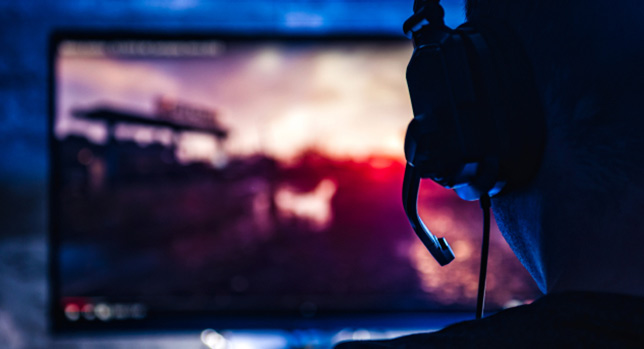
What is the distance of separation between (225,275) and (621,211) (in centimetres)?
127

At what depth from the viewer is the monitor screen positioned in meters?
1.35

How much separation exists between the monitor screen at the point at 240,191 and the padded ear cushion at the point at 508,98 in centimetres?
99

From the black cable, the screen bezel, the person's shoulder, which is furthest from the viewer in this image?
the screen bezel

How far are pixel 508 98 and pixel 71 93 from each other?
1.49 m

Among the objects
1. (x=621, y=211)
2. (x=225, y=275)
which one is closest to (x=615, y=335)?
(x=621, y=211)

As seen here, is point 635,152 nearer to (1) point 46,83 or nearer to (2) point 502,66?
(2) point 502,66

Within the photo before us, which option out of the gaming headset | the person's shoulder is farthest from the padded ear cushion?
the person's shoulder

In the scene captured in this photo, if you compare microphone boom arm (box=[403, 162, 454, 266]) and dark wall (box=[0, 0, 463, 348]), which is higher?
dark wall (box=[0, 0, 463, 348])

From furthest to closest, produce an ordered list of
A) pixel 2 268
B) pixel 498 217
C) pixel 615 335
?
1. pixel 2 268
2. pixel 498 217
3. pixel 615 335

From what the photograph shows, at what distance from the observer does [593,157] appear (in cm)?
29

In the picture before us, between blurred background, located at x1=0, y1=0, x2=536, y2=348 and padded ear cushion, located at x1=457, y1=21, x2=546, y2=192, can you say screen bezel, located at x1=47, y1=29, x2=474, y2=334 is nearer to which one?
blurred background, located at x1=0, y1=0, x2=536, y2=348

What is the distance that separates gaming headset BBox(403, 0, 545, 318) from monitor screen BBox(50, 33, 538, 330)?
94 cm

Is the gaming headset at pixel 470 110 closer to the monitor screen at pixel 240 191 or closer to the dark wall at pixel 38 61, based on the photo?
the monitor screen at pixel 240 191

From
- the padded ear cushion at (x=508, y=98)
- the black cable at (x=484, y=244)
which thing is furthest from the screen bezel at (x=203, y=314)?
the padded ear cushion at (x=508, y=98)
